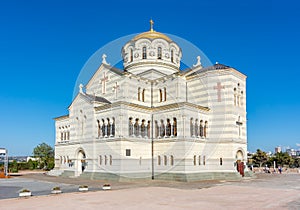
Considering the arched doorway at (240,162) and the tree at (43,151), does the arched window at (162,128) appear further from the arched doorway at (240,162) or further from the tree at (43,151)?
the tree at (43,151)

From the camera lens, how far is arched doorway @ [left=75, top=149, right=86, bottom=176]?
4029 cm

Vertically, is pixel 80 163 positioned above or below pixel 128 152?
below

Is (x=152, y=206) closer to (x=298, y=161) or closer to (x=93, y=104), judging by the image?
(x=93, y=104)

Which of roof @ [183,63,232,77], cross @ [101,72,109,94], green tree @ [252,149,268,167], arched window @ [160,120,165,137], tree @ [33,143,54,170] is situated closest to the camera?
arched window @ [160,120,165,137]

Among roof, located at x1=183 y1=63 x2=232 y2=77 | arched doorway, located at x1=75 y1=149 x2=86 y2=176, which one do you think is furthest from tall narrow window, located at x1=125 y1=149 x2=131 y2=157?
roof, located at x1=183 y1=63 x2=232 y2=77

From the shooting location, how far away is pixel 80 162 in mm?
40688

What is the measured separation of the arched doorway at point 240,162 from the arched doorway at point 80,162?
1970 cm

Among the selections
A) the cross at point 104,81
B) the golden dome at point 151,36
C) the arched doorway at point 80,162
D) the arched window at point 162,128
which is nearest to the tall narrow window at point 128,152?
the arched window at point 162,128

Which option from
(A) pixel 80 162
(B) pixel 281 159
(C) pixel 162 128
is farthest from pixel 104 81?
(B) pixel 281 159

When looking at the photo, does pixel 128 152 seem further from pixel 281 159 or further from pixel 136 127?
pixel 281 159

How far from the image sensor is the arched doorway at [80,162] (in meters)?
40.3

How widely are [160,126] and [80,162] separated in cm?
1212

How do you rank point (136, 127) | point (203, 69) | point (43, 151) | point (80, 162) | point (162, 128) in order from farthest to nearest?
point (43, 151) < point (80, 162) < point (203, 69) < point (162, 128) < point (136, 127)

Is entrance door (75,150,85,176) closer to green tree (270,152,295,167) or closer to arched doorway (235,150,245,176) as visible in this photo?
arched doorway (235,150,245,176)
